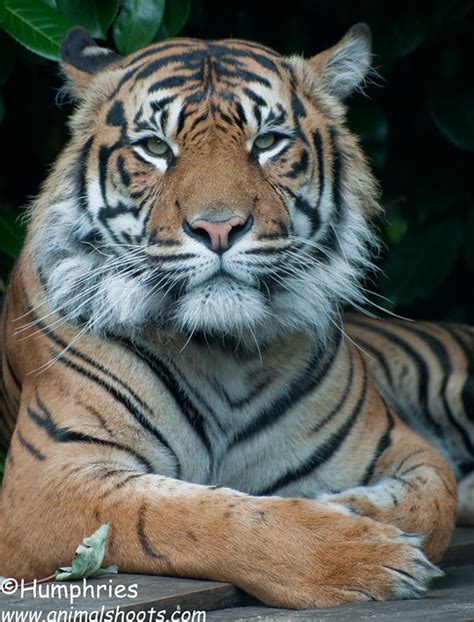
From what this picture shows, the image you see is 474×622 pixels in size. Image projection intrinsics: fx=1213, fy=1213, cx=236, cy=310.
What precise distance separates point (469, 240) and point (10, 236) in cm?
188

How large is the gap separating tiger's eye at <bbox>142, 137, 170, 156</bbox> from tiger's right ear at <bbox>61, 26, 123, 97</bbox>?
0.35 meters

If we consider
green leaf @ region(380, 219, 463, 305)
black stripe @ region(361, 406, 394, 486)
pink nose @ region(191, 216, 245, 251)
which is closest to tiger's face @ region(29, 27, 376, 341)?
pink nose @ region(191, 216, 245, 251)

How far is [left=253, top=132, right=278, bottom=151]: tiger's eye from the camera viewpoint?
→ 3.18 meters

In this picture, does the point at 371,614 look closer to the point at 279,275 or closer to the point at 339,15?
the point at 279,275

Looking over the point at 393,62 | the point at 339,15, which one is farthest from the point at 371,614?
the point at 339,15

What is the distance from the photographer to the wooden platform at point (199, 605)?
245cm

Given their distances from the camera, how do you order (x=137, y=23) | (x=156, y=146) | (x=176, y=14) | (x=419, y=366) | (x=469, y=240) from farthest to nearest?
(x=469, y=240) < (x=419, y=366) < (x=176, y=14) < (x=137, y=23) < (x=156, y=146)

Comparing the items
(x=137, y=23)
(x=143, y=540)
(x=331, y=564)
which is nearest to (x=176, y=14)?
(x=137, y=23)

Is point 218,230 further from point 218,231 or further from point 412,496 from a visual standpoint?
point 412,496

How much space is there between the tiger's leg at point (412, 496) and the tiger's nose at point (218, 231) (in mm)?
702

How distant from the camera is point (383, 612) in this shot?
248 centimetres

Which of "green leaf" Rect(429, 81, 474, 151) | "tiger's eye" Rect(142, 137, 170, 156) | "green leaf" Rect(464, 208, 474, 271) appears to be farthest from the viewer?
"green leaf" Rect(464, 208, 474, 271)

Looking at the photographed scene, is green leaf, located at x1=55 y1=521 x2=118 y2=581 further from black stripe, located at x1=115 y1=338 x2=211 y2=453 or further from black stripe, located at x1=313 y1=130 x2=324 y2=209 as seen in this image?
black stripe, located at x1=313 y1=130 x2=324 y2=209

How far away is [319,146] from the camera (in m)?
3.36
